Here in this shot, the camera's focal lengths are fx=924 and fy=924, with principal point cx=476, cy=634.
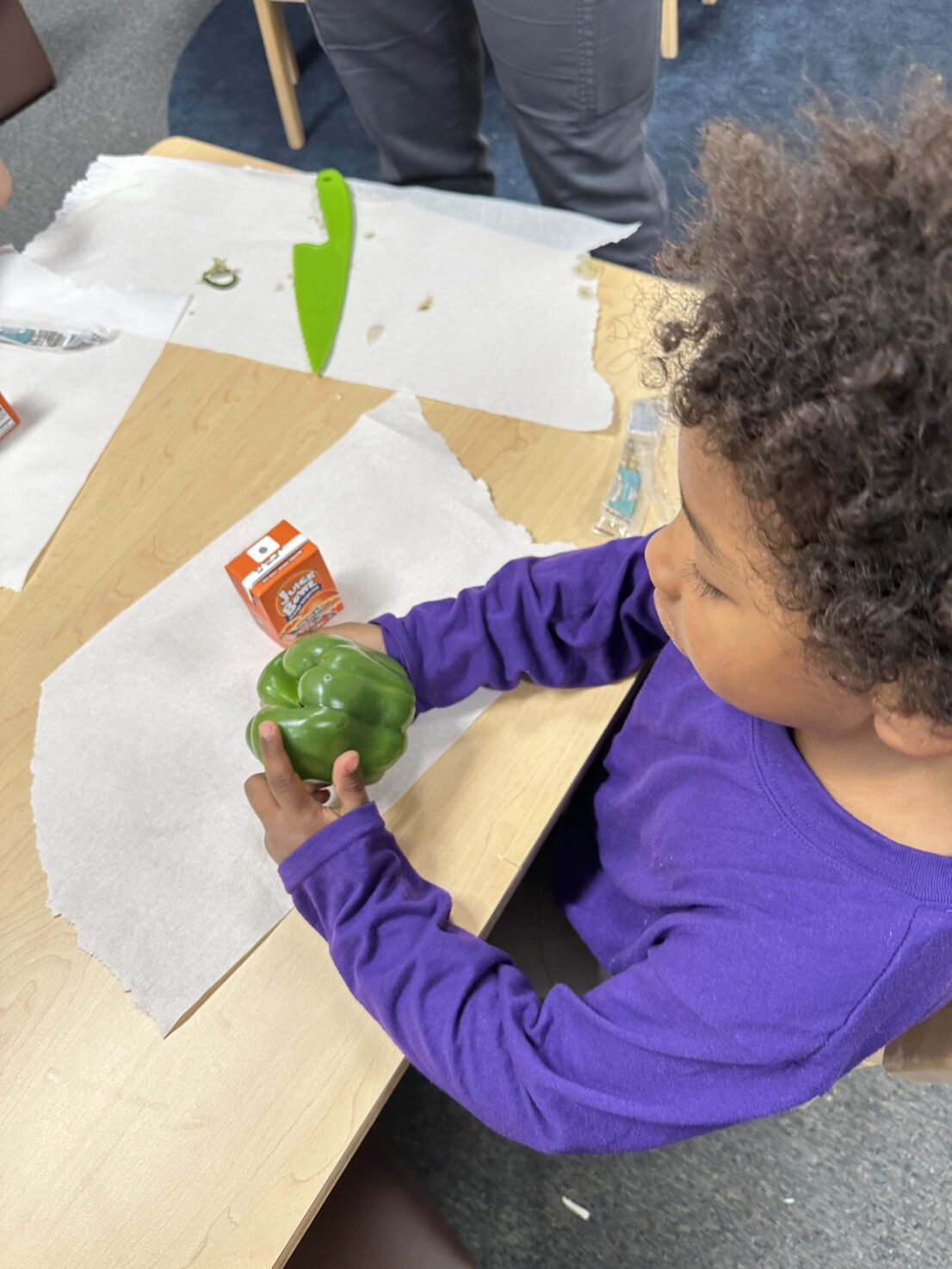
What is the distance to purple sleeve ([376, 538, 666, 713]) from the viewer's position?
0.78 m

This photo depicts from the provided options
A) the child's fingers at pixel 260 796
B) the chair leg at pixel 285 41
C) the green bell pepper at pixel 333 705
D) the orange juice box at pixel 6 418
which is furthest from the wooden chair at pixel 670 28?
the child's fingers at pixel 260 796

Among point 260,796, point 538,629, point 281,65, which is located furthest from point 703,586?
point 281,65

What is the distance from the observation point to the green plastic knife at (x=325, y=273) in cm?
102

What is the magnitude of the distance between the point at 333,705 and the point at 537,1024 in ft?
0.90

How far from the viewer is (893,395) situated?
38cm

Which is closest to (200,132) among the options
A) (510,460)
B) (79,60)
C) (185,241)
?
(79,60)

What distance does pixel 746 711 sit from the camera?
0.56m

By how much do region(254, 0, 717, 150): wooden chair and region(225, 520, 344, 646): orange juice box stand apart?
6.21ft

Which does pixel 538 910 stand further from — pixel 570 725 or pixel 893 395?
pixel 893 395

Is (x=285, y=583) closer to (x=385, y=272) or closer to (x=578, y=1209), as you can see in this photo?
(x=385, y=272)

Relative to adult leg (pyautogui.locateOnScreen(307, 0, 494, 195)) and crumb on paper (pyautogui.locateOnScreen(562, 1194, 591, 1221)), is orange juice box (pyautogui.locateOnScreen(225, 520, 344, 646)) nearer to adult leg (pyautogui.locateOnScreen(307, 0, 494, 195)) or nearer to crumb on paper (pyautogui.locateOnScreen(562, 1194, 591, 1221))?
adult leg (pyautogui.locateOnScreen(307, 0, 494, 195))

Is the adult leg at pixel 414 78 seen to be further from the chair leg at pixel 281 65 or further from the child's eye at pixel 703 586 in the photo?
the chair leg at pixel 281 65

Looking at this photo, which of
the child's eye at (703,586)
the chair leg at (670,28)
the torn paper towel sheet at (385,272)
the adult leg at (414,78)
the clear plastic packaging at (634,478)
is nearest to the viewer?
the child's eye at (703,586)

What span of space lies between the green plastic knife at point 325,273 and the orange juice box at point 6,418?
31 centimetres
